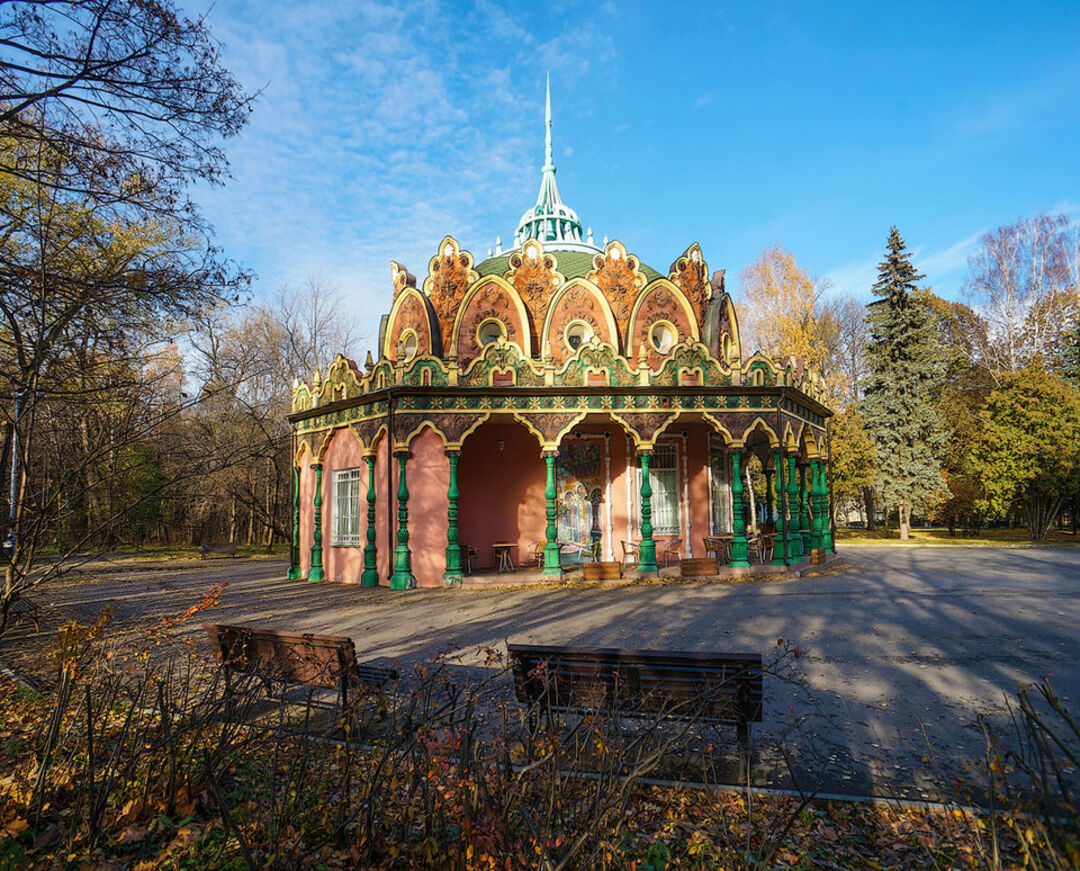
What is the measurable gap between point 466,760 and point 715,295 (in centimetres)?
1833

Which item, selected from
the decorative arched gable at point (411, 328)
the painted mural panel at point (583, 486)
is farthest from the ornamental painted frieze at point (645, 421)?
the decorative arched gable at point (411, 328)

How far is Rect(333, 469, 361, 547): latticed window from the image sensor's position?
624 inches

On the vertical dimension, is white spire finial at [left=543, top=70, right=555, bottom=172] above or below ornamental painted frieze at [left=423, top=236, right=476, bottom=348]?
above

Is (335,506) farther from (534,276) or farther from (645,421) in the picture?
(534,276)

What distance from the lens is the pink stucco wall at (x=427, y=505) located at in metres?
14.2

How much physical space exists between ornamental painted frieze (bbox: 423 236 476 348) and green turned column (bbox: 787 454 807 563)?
34.0 feet

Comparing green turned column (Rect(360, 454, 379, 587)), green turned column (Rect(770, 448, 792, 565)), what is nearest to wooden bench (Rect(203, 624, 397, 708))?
green turned column (Rect(360, 454, 379, 587))

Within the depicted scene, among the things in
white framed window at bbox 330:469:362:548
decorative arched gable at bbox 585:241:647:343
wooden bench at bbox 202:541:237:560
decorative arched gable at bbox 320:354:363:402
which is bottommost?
wooden bench at bbox 202:541:237:560

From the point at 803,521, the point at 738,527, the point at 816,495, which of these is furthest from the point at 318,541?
the point at 816,495

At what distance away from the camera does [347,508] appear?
16.2m

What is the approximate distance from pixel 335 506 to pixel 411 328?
216 inches

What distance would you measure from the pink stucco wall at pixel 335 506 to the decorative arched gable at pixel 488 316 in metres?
3.94

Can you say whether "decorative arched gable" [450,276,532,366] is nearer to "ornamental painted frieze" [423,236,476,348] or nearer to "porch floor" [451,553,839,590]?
"ornamental painted frieze" [423,236,476,348]

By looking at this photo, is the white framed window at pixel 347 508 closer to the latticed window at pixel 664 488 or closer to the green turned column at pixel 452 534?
the green turned column at pixel 452 534
